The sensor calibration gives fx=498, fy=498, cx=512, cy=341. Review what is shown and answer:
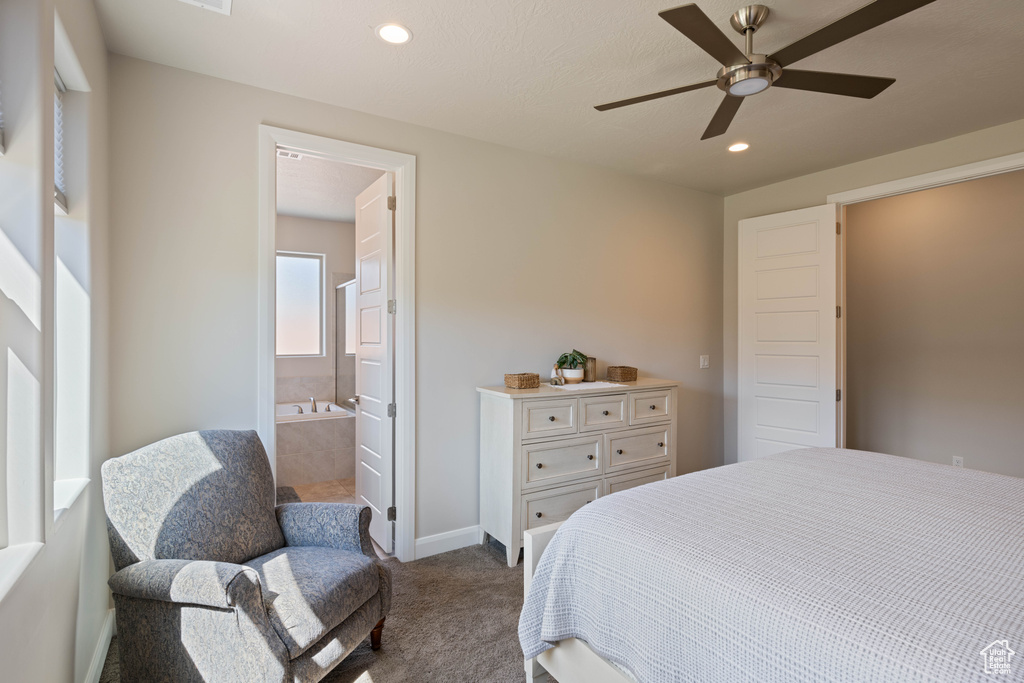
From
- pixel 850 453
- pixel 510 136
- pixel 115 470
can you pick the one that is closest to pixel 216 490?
pixel 115 470

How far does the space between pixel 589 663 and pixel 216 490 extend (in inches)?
58.9

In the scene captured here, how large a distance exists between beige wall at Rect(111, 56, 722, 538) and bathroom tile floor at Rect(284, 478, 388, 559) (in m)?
1.43

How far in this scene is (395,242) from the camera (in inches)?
117

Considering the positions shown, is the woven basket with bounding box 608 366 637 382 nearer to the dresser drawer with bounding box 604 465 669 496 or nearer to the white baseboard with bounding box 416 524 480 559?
the dresser drawer with bounding box 604 465 669 496

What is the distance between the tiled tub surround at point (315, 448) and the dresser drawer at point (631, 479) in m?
2.62

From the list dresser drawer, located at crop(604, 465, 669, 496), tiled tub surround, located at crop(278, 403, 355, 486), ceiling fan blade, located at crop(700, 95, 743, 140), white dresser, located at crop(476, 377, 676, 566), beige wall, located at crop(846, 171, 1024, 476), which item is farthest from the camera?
tiled tub surround, located at crop(278, 403, 355, 486)

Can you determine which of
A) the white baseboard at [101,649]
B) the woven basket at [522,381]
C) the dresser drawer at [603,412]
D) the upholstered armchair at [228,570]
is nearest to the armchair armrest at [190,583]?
the upholstered armchair at [228,570]

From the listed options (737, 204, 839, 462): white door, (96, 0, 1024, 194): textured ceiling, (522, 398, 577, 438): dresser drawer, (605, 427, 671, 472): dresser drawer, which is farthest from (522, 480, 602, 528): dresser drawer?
(96, 0, 1024, 194): textured ceiling

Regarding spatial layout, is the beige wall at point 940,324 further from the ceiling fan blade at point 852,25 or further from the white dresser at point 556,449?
the ceiling fan blade at point 852,25

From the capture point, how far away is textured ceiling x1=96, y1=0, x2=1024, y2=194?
1.94m

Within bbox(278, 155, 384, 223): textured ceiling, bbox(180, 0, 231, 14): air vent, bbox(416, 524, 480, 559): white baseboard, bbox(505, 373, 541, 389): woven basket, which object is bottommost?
bbox(416, 524, 480, 559): white baseboard

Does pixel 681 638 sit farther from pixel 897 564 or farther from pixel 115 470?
pixel 115 470

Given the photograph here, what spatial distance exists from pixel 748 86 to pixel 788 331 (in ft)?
8.44

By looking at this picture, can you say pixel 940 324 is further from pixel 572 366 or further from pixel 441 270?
pixel 441 270
